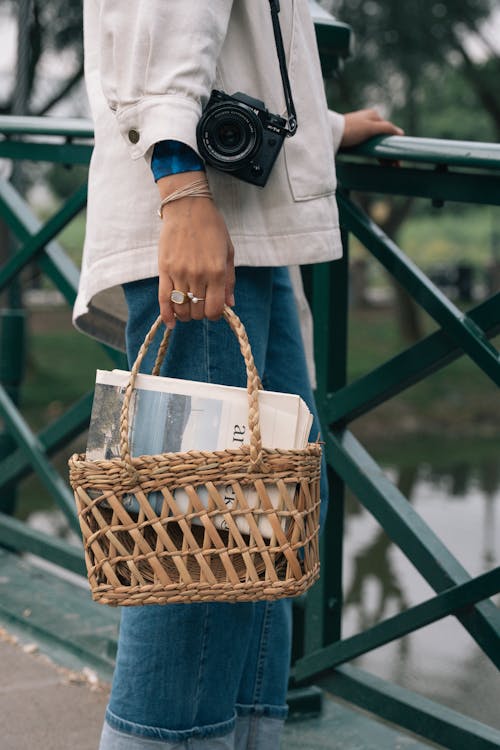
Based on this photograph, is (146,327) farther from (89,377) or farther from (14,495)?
(89,377)

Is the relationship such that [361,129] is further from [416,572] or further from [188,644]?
[416,572]

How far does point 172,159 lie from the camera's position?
1.32m

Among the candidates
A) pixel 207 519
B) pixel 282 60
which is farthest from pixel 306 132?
pixel 207 519

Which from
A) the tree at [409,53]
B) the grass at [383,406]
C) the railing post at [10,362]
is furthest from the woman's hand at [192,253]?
the tree at [409,53]

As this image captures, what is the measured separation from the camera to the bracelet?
4.28 feet

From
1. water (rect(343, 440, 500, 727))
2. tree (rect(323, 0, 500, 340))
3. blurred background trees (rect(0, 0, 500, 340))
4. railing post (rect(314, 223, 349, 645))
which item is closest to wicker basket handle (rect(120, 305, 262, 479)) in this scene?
railing post (rect(314, 223, 349, 645))

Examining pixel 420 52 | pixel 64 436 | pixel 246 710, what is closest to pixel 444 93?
pixel 420 52

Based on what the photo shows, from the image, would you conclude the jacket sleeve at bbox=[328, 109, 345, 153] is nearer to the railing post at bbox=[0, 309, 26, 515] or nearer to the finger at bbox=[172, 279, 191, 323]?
the finger at bbox=[172, 279, 191, 323]

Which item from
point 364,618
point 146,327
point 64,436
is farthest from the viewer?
point 364,618

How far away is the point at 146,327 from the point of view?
1.44 m

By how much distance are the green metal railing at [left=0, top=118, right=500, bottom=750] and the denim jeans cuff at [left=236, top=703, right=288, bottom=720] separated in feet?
1.12

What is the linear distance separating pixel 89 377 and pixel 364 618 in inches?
317

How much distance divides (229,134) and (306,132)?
0.45 feet

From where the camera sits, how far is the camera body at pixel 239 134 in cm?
134
